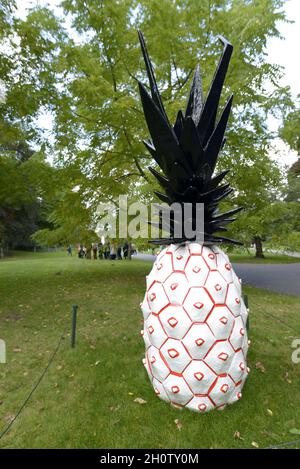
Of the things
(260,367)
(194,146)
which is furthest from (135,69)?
(260,367)

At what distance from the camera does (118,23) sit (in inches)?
289

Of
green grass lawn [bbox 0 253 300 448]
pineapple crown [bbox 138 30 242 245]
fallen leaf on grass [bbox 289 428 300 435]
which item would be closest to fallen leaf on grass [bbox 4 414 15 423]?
green grass lawn [bbox 0 253 300 448]

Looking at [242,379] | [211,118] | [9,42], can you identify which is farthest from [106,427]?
[9,42]

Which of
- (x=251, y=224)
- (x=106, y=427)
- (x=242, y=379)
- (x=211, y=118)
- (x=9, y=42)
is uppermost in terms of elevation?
(x=9, y=42)

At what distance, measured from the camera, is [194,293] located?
2.79 metres

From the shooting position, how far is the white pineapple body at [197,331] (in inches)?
108

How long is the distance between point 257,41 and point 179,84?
2.34 metres

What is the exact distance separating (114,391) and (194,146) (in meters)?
2.97

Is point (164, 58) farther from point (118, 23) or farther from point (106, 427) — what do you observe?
point (106, 427)

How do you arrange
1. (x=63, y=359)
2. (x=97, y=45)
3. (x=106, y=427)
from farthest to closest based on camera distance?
(x=97, y=45)
(x=63, y=359)
(x=106, y=427)

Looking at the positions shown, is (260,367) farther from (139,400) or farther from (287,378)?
(139,400)

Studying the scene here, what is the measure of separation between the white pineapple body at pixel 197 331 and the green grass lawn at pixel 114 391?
27 centimetres

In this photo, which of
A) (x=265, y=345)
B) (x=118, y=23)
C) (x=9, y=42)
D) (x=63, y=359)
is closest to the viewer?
(x=63, y=359)

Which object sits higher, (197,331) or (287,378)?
(197,331)
